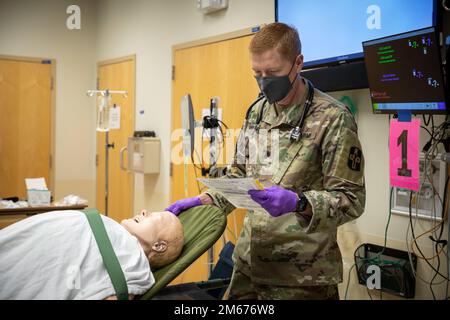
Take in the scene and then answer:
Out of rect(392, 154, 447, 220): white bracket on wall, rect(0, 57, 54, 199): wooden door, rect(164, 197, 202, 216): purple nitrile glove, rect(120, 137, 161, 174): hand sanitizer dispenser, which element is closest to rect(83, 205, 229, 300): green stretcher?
rect(164, 197, 202, 216): purple nitrile glove

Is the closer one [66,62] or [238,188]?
[238,188]

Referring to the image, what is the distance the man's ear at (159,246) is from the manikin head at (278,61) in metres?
0.67

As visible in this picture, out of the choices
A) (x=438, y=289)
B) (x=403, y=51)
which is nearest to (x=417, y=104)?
(x=403, y=51)

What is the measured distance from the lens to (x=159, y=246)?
1.72m

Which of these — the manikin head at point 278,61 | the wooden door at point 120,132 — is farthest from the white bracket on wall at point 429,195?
the wooden door at point 120,132

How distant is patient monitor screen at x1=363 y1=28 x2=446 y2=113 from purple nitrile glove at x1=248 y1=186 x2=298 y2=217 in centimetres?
86

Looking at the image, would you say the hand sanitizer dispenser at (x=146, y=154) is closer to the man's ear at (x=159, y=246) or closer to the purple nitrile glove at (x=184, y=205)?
the purple nitrile glove at (x=184, y=205)

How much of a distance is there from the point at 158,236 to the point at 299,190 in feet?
1.80

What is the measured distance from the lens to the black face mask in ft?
5.53

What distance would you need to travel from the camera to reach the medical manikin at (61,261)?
1.35 m

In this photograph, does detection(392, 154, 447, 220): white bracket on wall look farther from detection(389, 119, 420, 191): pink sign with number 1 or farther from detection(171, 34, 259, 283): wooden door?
detection(171, 34, 259, 283): wooden door

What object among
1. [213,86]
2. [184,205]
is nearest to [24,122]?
[213,86]

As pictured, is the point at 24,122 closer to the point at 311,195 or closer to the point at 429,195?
the point at 429,195
